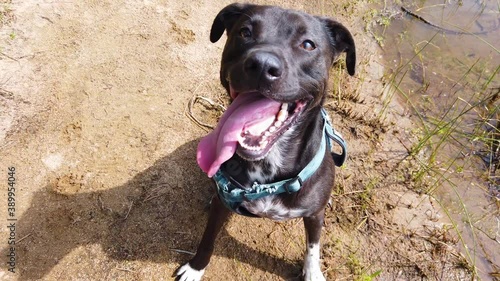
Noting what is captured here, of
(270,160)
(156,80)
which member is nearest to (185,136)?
(156,80)

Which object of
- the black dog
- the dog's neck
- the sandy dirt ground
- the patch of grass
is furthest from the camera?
the patch of grass

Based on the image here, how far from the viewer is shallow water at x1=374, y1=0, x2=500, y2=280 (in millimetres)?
3656

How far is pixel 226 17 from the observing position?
2766mm

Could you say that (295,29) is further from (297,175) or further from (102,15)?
(102,15)

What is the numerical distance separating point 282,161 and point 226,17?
109 centimetres

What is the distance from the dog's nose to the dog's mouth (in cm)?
19

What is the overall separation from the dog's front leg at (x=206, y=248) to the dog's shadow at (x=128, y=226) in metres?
0.14

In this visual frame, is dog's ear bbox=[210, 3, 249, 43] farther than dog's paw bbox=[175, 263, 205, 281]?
No

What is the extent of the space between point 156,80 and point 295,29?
226 cm

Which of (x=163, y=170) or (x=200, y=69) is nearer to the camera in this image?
(x=163, y=170)

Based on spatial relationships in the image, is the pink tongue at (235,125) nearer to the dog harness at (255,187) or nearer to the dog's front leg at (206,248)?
the dog harness at (255,187)

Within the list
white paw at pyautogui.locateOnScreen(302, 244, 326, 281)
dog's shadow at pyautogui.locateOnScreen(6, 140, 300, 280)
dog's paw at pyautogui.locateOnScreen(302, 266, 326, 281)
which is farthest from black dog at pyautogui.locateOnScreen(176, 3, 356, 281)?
dog's shadow at pyautogui.locateOnScreen(6, 140, 300, 280)

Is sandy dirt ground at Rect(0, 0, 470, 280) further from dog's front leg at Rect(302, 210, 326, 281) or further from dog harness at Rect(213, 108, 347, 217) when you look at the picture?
dog harness at Rect(213, 108, 347, 217)

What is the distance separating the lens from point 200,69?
442cm
